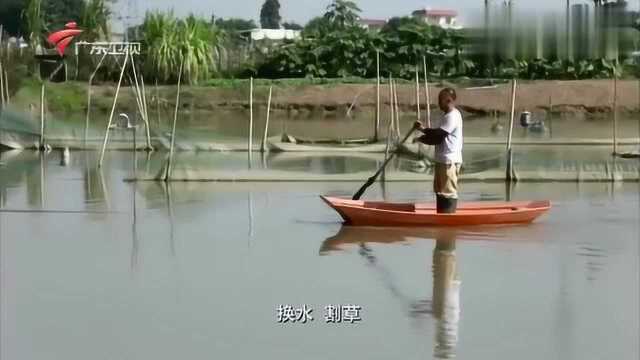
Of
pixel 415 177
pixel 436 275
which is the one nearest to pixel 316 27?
pixel 415 177

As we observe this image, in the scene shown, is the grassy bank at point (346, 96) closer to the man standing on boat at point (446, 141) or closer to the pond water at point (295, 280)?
the pond water at point (295, 280)

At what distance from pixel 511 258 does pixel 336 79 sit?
86.3ft

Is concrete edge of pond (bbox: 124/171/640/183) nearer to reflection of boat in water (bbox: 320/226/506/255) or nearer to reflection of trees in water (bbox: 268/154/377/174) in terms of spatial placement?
reflection of trees in water (bbox: 268/154/377/174)

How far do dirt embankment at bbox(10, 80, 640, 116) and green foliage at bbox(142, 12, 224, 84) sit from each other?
57 cm

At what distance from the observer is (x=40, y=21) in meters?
32.8

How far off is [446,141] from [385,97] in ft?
71.3

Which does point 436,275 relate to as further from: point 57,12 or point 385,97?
point 57,12

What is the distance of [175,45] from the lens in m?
31.8

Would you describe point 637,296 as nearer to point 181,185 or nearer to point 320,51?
point 181,185

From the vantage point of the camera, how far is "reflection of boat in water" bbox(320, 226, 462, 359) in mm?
6707

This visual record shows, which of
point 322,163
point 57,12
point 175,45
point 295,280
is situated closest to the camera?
point 295,280

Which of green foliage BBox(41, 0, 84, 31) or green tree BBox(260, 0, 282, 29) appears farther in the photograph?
green tree BBox(260, 0, 282, 29)

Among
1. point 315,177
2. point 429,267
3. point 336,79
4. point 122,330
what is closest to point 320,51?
point 336,79

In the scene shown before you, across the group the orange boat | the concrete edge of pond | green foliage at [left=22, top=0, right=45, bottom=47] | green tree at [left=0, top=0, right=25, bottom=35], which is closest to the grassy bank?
green foliage at [left=22, top=0, right=45, bottom=47]
